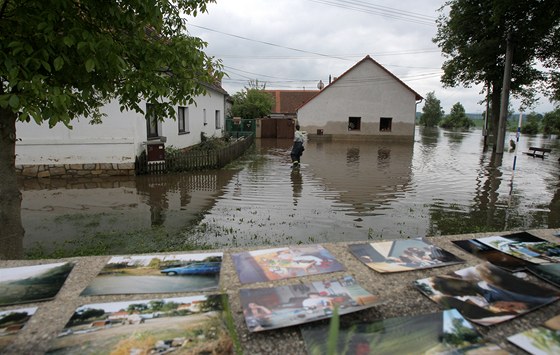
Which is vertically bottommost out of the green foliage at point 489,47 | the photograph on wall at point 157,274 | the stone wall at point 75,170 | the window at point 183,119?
the stone wall at point 75,170

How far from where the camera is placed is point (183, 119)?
1747cm

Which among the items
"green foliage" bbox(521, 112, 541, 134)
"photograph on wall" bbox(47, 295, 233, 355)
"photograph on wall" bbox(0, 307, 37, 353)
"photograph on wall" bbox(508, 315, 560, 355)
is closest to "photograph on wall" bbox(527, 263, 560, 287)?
"photograph on wall" bbox(508, 315, 560, 355)

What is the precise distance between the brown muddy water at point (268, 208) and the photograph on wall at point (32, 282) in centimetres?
181

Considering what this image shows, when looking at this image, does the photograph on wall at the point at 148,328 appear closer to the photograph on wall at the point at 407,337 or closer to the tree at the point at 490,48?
the photograph on wall at the point at 407,337

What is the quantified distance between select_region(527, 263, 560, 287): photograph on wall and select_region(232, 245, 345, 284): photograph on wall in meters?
1.71

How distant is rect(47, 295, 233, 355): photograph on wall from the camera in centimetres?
204

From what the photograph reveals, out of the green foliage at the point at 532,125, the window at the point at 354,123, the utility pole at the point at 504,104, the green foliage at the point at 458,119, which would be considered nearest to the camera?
the utility pole at the point at 504,104

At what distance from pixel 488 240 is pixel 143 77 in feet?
13.7

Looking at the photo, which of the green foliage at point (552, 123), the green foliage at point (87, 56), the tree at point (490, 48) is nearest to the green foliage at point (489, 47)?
the tree at point (490, 48)

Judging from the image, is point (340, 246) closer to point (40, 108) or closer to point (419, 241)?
point (419, 241)

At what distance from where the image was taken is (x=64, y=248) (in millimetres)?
5602

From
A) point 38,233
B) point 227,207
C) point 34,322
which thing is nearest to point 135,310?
point 34,322

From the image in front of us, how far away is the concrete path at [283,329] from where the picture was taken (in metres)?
2.17

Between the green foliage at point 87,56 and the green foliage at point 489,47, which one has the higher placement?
the green foliage at point 489,47
